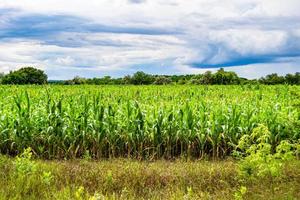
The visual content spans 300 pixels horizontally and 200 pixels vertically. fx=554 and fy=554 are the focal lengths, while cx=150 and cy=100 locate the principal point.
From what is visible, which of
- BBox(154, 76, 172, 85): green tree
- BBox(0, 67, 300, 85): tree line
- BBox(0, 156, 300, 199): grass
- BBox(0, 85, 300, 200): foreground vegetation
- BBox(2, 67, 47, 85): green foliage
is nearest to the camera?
BBox(0, 156, 300, 199): grass

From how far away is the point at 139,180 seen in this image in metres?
11.1

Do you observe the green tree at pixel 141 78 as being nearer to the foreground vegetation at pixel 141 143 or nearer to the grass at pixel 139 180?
the foreground vegetation at pixel 141 143

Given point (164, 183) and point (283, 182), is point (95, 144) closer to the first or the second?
point (164, 183)

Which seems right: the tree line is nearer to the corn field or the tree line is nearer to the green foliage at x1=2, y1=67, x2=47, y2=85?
the green foliage at x1=2, y1=67, x2=47, y2=85

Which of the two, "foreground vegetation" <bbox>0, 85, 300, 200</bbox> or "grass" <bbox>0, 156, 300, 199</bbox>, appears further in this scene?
"foreground vegetation" <bbox>0, 85, 300, 200</bbox>

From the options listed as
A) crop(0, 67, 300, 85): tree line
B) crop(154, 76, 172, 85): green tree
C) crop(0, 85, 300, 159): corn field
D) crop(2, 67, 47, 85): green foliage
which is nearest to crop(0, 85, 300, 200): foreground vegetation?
crop(0, 85, 300, 159): corn field

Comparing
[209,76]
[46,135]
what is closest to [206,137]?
[46,135]

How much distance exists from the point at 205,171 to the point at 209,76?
52601 mm

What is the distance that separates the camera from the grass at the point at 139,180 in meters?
9.70

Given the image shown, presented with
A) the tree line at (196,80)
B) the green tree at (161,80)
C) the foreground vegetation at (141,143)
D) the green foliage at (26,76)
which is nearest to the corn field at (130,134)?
the foreground vegetation at (141,143)

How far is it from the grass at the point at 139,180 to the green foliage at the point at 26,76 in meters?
64.4

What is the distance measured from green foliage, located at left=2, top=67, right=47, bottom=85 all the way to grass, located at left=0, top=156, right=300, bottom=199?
211ft

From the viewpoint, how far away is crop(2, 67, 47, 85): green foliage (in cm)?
7500

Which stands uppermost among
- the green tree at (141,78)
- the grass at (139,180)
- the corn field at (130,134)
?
the green tree at (141,78)
